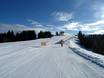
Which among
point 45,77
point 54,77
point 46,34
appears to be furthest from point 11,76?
point 46,34

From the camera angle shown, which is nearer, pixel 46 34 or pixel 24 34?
pixel 24 34

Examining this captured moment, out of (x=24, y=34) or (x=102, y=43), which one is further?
(x=24, y=34)

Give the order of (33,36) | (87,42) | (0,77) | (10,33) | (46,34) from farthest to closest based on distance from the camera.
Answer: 1. (46,34)
2. (33,36)
3. (10,33)
4. (87,42)
5. (0,77)

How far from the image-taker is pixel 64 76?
237 inches

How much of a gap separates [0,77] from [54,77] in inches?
85.6

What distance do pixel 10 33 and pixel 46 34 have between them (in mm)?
30173

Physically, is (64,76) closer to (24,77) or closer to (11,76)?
(24,77)

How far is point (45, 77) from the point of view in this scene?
232 inches

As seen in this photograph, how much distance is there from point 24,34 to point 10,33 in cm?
956

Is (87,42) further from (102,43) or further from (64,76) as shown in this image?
(64,76)

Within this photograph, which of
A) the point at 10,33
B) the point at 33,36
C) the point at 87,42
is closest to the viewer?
the point at 87,42

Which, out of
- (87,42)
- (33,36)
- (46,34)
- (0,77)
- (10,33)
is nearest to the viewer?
(0,77)

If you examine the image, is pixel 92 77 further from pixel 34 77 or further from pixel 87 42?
pixel 87 42

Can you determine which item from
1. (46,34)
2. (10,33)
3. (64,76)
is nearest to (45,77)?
(64,76)
